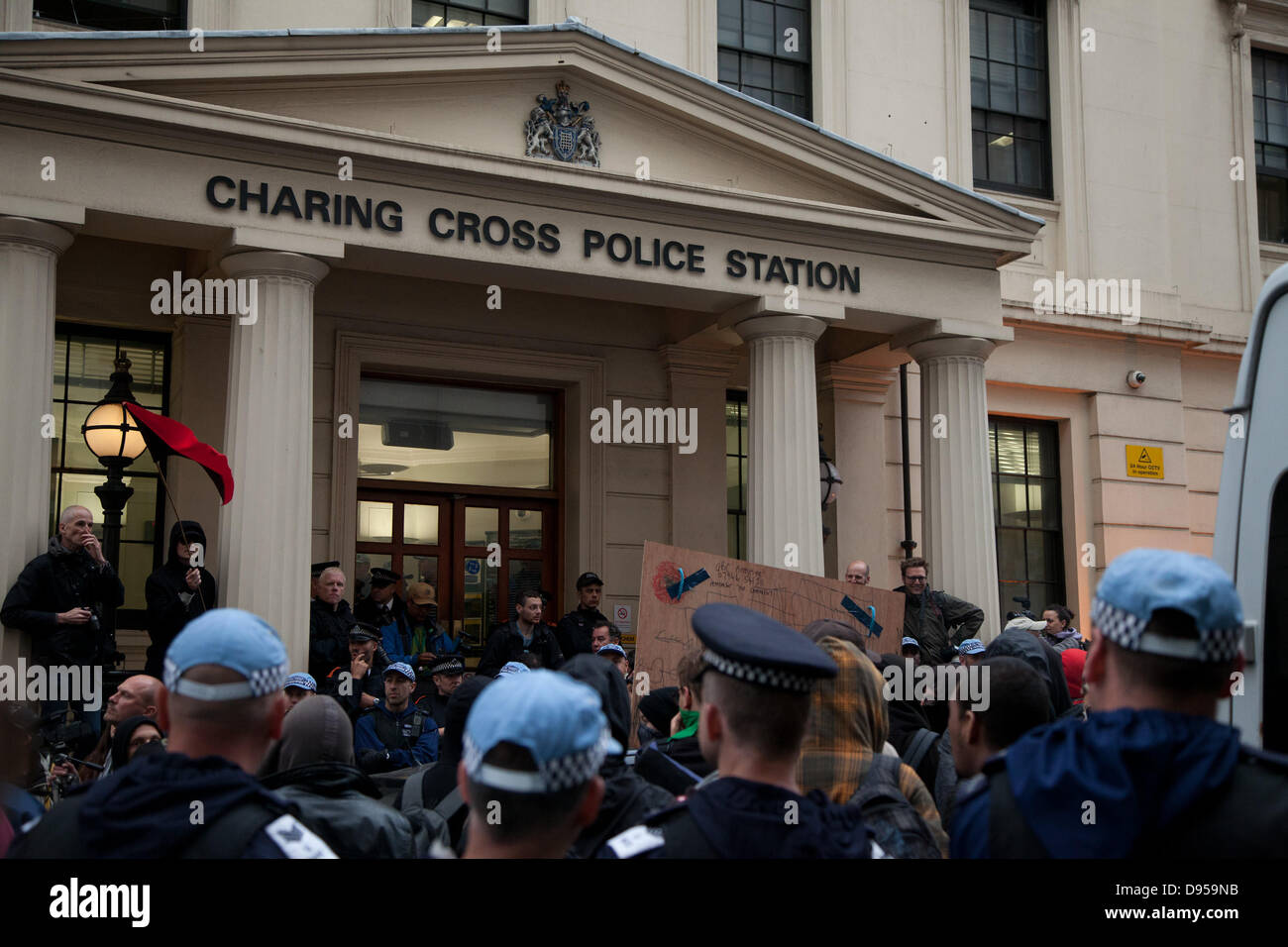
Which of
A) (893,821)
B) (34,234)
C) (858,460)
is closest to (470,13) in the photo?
(34,234)

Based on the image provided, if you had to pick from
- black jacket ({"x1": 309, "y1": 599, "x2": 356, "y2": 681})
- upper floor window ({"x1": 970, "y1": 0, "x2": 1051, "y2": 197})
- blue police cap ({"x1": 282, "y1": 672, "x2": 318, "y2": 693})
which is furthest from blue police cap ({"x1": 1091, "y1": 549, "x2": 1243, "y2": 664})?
upper floor window ({"x1": 970, "y1": 0, "x2": 1051, "y2": 197})

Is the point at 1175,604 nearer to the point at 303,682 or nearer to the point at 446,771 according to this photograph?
the point at 446,771

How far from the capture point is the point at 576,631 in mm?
11414

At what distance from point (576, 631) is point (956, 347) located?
16.0ft

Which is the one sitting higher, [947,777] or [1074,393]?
[1074,393]

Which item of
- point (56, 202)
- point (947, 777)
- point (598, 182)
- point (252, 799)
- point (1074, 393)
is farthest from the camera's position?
point (1074, 393)

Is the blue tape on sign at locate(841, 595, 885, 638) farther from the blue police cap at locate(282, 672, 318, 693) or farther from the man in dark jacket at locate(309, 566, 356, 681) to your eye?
the man in dark jacket at locate(309, 566, 356, 681)

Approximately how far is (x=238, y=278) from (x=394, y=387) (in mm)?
3407

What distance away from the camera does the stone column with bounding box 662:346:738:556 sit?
14.5 meters

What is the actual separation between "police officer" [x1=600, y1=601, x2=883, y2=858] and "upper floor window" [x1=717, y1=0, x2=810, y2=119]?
13732mm

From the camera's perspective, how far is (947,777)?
16.4ft
